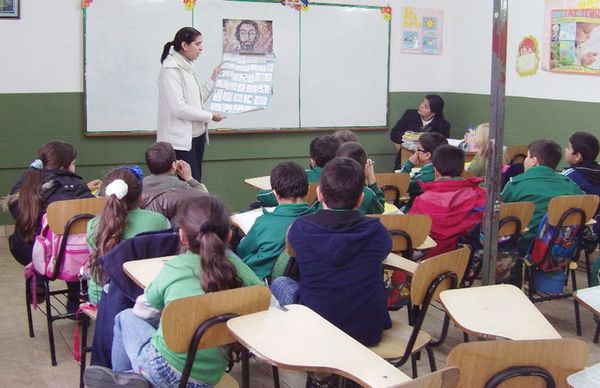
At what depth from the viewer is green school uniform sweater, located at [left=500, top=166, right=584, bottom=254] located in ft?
13.8

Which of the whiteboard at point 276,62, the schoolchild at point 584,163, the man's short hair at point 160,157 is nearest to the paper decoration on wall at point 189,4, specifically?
the whiteboard at point 276,62

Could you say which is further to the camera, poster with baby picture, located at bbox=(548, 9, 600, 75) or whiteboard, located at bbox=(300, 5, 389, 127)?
whiteboard, located at bbox=(300, 5, 389, 127)

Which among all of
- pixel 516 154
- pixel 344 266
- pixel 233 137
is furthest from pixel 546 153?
pixel 233 137

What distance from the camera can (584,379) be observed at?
1.78 meters

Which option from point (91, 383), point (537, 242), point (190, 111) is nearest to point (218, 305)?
point (91, 383)

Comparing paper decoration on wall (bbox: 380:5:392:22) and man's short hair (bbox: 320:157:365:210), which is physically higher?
paper decoration on wall (bbox: 380:5:392:22)

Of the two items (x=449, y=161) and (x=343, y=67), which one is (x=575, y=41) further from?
(x=449, y=161)

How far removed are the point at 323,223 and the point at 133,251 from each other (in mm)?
702

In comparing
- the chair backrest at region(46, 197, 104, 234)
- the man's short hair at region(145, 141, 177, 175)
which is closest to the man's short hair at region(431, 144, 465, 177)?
the man's short hair at region(145, 141, 177, 175)

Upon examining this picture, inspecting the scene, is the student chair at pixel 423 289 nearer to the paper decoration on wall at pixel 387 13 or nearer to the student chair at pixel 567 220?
the student chair at pixel 567 220

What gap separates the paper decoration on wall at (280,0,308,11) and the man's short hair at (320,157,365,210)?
4.20m

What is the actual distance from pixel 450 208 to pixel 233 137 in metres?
3.09

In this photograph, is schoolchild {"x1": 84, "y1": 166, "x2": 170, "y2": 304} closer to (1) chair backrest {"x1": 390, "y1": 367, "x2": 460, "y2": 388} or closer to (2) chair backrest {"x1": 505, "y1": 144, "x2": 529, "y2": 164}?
(1) chair backrest {"x1": 390, "y1": 367, "x2": 460, "y2": 388}

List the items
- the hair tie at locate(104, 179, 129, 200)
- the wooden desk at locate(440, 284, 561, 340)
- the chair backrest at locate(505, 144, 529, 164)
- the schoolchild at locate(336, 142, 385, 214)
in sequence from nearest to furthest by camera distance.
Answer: the wooden desk at locate(440, 284, 561, 340) → the hair tie at locate(104, 179, 129, 200) → the schoolchild at locate(336, 142, 385, 214) → the chair backrest at locate(505, 144, 529, 164)
